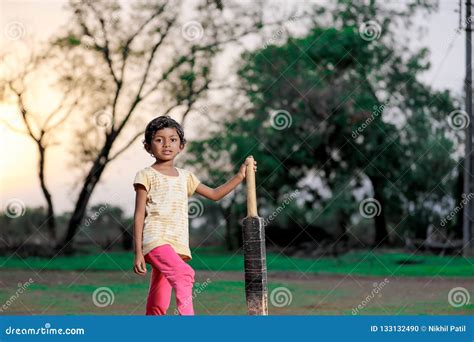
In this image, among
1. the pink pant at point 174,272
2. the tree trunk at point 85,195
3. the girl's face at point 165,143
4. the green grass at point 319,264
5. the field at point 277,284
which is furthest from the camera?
the tree trunk at point 85,195

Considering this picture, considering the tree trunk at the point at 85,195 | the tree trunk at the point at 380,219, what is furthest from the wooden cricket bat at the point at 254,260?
the tree trunk at the point at 380,219

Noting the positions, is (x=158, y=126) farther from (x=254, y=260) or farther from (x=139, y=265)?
(x=254, y=260)

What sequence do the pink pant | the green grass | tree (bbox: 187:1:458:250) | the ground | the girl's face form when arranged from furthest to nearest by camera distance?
tree (bbox: 187:1:458:250), the green grass, the ground, the girl's face, the pink pant

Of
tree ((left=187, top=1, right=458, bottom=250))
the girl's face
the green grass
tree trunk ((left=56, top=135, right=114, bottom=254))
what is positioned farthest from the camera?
tree ((left=187, top=1, right=458, bottom=250))

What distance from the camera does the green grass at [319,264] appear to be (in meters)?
19.9

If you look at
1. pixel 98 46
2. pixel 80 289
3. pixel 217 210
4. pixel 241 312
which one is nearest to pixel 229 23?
pixel 98 46

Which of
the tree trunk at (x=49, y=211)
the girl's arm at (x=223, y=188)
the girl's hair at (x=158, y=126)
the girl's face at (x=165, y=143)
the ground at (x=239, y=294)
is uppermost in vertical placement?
the tree trunk at (x=49, y=211)

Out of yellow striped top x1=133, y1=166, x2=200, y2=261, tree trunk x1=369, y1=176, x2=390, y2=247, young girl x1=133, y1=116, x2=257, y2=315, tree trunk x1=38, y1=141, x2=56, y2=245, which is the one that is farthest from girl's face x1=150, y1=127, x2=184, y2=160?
tree trunk x1=369, y1=176, x2=390, y2=247

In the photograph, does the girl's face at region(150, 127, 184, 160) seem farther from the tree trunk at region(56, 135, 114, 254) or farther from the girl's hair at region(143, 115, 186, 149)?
the tree trunk at region(56, 135, 114, 254)

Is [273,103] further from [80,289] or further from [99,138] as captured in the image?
[80,289]

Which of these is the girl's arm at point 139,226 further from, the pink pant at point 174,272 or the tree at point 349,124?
the tree at point 349,124

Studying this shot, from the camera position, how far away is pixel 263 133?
26.3 meters

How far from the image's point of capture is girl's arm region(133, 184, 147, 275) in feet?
17.8

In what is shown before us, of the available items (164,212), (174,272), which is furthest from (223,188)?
(174,272)
